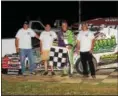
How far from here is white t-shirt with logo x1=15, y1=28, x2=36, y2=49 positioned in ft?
28.9

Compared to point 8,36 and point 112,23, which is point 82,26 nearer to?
point 112,23

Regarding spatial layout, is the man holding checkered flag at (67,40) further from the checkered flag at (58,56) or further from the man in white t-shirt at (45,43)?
the man in white t-shirt at (45,43)

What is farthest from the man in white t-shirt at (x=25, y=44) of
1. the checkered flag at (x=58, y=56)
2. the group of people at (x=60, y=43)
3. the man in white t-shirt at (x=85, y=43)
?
the man in white t-shirt at (x=85, y=43)

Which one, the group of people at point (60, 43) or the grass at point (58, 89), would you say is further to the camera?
the group of people at point (60, 43)

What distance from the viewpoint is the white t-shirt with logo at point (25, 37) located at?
880 cm

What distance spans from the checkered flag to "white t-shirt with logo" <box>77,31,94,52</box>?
1.47ft

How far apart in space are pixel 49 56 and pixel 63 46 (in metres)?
0.43

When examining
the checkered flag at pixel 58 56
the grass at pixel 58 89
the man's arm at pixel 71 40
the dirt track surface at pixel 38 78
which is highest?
the man's arm at pixel 71 40

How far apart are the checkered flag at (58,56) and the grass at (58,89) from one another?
0.51 m

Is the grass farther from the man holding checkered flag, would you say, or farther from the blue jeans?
the man holding checkered flag

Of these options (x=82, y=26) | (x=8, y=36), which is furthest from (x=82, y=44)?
(x=8, y=36)

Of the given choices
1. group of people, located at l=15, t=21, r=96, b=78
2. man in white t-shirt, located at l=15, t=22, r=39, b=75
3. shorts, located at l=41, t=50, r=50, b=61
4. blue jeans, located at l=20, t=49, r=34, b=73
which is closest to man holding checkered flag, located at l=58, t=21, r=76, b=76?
group of people, located at l=15, t=21, r=96, b=78

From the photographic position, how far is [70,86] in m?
8.70

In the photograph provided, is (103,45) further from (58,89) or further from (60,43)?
(58,89)
